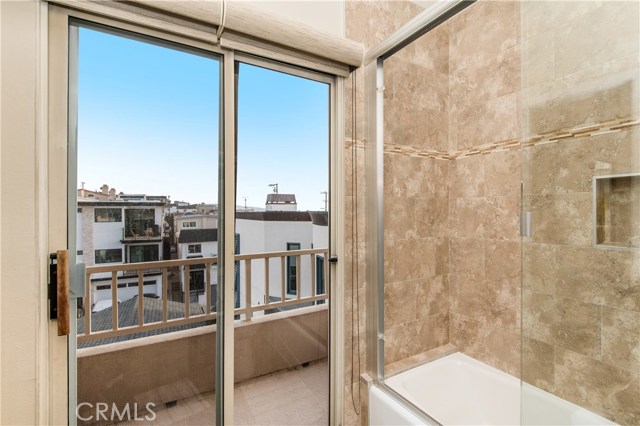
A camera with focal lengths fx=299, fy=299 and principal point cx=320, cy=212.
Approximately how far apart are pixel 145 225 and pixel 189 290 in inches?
13.1

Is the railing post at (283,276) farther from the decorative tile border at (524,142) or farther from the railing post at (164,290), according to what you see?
the decorative tile border at (524,142)

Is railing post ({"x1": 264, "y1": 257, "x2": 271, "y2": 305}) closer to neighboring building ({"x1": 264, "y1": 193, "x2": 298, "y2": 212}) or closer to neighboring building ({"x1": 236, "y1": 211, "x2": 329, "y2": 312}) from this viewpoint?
neighboring building ({"x1": 236, "y1": 211, "x2": 329, "y2": 312})

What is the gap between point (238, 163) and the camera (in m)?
1.39

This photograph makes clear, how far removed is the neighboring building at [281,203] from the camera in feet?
4.89

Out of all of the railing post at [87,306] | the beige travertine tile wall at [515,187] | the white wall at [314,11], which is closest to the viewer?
the railing post at [87,306]

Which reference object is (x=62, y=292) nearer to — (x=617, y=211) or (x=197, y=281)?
(x=197, y=281)

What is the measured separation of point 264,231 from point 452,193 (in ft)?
4.34

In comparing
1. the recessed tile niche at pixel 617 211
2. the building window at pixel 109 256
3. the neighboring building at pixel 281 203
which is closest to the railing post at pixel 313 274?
the neighboring building at pixel 281 203

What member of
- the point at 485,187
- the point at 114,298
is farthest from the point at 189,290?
the point at 485,187

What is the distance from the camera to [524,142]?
4.60 feet

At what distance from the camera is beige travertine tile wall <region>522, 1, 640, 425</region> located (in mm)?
1211

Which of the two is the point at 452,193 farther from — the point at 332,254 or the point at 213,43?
the point at 213,43

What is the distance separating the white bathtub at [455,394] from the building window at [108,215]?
4.88 ft

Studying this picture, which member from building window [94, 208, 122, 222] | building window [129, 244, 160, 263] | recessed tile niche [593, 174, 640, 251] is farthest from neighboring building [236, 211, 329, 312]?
recessed tile niche [593, 174, 640, 251]
